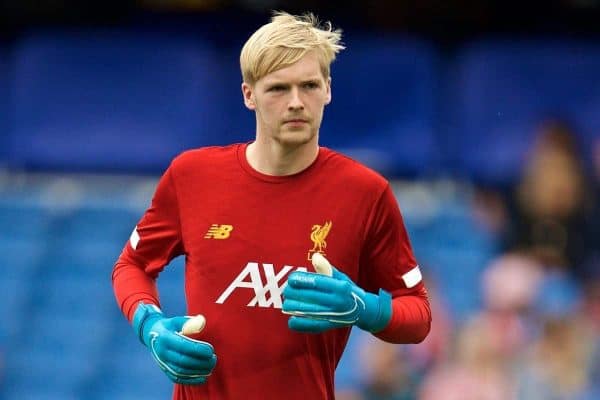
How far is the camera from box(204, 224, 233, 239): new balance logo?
13.3ft

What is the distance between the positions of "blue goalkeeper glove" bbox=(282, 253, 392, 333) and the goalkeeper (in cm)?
9

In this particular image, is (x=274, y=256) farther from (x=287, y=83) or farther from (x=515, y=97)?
(x=515, y=97)

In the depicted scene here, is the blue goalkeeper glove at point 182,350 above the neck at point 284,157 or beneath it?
beneath

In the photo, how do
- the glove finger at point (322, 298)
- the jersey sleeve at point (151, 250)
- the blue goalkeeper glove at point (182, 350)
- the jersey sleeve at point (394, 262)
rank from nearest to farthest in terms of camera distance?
the glove finger at point (322, 298) < the blue goalkeeper glove at point (182, 350) < the jersey sleeve at point (394, 262) < the jersey sleeve at point (151, 250)

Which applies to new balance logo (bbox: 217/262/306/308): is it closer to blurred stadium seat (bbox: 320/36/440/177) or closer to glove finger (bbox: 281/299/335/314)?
glove finger (bbox: 281/299/335/314)

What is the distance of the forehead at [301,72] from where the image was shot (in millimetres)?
3930

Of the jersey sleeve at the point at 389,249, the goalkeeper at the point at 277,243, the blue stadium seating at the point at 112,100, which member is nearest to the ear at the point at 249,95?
the goalkeeper at the point at 277,243

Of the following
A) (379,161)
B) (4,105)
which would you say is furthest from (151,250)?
(4,105)

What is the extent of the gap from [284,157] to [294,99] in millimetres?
215

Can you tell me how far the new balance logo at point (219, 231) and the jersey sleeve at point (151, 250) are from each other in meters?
0.14

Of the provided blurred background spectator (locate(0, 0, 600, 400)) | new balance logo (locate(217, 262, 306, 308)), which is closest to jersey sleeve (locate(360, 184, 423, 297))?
new balance logo (locate(217, 262, 306, 308))

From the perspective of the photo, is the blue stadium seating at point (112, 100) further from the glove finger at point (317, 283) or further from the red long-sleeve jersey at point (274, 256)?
the glove finger at point (317, 283)

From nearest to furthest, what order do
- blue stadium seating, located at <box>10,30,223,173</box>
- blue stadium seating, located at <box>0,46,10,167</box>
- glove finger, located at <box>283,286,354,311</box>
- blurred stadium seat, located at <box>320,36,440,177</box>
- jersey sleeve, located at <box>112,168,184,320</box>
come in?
glove finger, located at <box>283,286,354,311</box> < jersey sleeve, located at <box>112,168,184,320</box> < blurred stadium seat, located at <box>320,36,440,177</box> < blue stadium seating, located at <box>10,30,223,173</box> < blue stadium seating, located at <box>0,46,10,167</box>

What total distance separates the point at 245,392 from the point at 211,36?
597 cm
